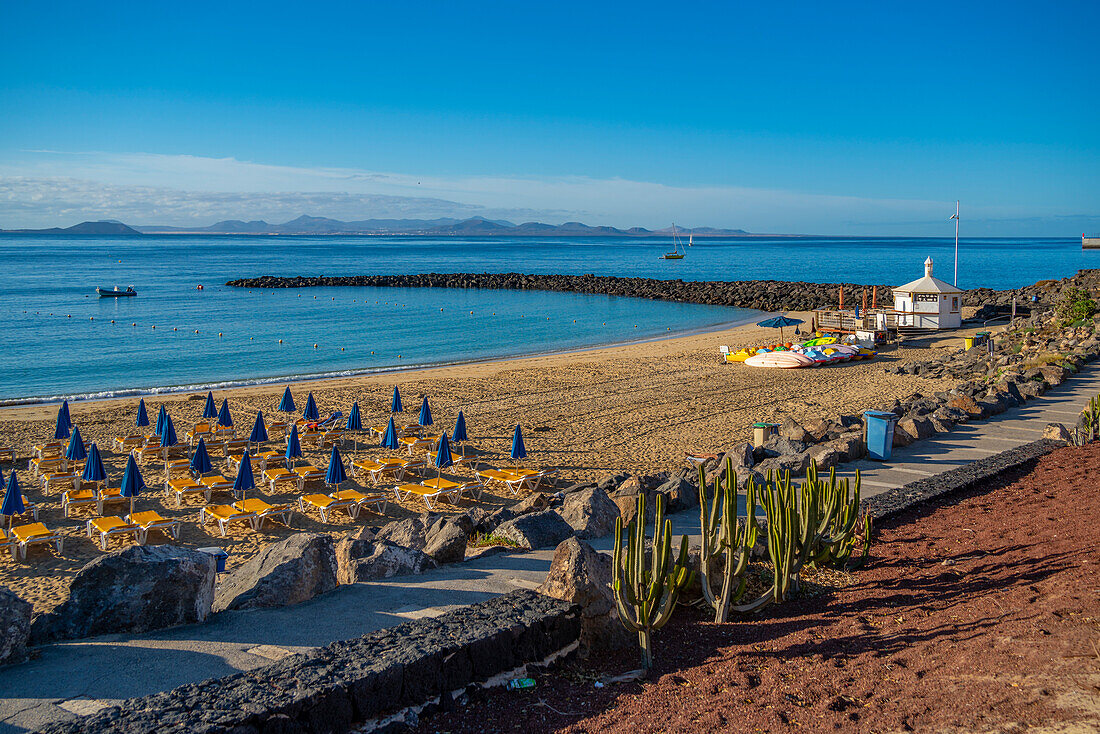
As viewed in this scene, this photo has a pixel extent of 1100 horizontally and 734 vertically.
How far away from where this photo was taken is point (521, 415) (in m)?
19.1

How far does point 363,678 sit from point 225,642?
142cm

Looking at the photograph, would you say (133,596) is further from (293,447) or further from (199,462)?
(293,447)

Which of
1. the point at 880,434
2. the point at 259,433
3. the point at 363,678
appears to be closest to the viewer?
the point at 363,678

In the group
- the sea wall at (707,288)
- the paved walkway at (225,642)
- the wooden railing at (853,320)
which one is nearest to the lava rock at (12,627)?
the paved walkway at (225,642)

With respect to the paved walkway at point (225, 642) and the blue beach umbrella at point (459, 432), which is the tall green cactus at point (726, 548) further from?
the blue beach umbrella at point (459, 432)

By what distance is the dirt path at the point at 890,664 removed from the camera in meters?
3.77

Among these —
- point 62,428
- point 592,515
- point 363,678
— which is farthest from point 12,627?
point 62,428

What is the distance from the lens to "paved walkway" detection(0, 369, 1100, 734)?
4152mm

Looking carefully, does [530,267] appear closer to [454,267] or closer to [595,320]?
[454,267]

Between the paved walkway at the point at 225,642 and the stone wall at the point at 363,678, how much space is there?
0.47 m

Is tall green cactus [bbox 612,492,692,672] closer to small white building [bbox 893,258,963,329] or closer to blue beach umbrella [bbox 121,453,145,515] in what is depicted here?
blue beach umbrella [bbox 121,453,145,515]

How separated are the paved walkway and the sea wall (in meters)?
42.3

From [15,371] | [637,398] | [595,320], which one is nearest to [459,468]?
[637,398]

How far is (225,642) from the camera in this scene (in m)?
4.86
